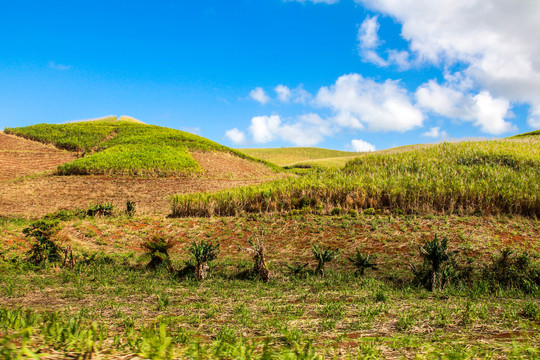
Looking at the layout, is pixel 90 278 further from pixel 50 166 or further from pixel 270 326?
pixel 50 166

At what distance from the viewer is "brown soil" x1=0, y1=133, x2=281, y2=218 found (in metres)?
18.2

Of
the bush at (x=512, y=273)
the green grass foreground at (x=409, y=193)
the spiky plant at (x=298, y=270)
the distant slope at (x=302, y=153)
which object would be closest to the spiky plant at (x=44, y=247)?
the spiky plant at (x=298, y=270)

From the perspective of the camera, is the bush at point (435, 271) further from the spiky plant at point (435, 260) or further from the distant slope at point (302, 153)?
the distant slope at point (302, 153)

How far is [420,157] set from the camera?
19.9 metres

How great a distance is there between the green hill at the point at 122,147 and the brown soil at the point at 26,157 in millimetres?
1572

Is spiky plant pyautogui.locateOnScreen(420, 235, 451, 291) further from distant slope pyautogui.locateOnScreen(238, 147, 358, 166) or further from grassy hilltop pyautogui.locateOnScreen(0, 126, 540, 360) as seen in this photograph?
distant slope pyautogui.locateOnScreen(238, 147, 358, 166)

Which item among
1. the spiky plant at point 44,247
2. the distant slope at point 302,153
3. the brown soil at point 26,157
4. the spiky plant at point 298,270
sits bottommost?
the spiky plant at point 298,270

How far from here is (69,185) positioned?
23.2m

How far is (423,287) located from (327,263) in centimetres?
245

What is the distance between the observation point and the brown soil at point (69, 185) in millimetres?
18203

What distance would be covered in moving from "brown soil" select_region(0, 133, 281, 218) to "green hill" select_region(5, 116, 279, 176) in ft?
→ 5.67

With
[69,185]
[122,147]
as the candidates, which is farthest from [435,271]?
[122,147]

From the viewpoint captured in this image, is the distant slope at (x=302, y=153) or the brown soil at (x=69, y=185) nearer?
the brown soil at (x=69, y=185)

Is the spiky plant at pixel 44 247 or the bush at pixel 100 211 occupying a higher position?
the bush at pixel 100 211
